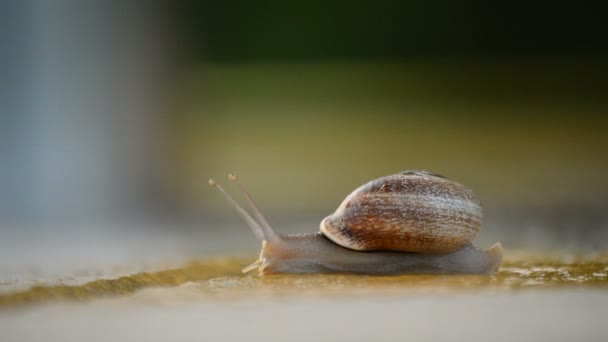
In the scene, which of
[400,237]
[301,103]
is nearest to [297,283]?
[400,237]

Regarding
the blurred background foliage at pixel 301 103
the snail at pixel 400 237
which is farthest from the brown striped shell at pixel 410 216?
the blurred background foliage at pixel 301 103

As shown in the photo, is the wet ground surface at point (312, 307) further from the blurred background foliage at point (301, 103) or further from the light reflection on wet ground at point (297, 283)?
the blurred background foliage at point (301, 103)

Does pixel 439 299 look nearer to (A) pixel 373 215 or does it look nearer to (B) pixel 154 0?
(A) pixel 373 215

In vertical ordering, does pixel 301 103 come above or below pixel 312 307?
above

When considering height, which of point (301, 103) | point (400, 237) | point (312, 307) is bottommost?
point (312, 307)

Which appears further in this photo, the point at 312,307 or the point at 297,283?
the point at 297,283

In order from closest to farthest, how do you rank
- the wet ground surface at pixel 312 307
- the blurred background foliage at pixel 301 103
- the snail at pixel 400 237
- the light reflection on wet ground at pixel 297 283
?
the wet ground surface at pixel 312 307
the light reflection on wet ground at pixel 297 283
the snail at pixel 400 237
the blurred background foliage at pixel 301 103

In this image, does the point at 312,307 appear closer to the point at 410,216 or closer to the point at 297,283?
the point at 297,283
